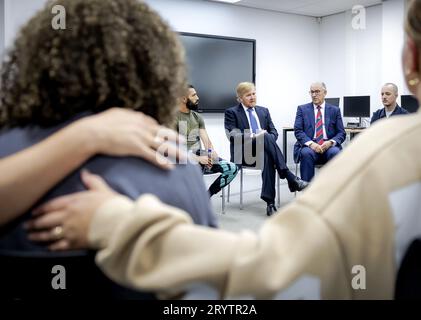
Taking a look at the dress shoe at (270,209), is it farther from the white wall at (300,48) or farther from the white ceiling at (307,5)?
the white ceiling at (307,5)

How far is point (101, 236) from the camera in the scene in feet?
1.97

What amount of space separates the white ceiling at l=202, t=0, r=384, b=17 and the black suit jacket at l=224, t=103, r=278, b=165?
2.77 m

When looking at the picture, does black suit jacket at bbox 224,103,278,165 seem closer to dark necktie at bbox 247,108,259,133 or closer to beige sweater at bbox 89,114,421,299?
dark necktie at bbox 247,108,259,133

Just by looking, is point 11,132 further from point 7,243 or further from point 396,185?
point 396,185

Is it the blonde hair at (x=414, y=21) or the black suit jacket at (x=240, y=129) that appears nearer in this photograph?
the blonde hair at (x=414, y=21)

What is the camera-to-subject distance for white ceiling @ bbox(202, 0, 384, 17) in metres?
6.34

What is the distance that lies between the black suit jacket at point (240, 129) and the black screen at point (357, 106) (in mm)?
2458

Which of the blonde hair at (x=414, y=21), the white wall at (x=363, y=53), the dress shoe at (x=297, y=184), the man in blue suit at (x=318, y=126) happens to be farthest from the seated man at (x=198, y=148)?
the white wall at (x=363, y=53)

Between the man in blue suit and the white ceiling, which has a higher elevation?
the white ceiling

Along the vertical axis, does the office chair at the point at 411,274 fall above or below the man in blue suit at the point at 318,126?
below

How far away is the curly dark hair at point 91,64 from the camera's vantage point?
2.39 feet

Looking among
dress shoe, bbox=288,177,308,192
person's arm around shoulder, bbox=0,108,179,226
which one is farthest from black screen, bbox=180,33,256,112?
person's arm around shoulder, bbox=0,108,179,226

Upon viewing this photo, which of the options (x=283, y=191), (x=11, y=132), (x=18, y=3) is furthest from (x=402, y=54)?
(x=18, y=3)

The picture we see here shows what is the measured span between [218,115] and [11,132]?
5770 mm
